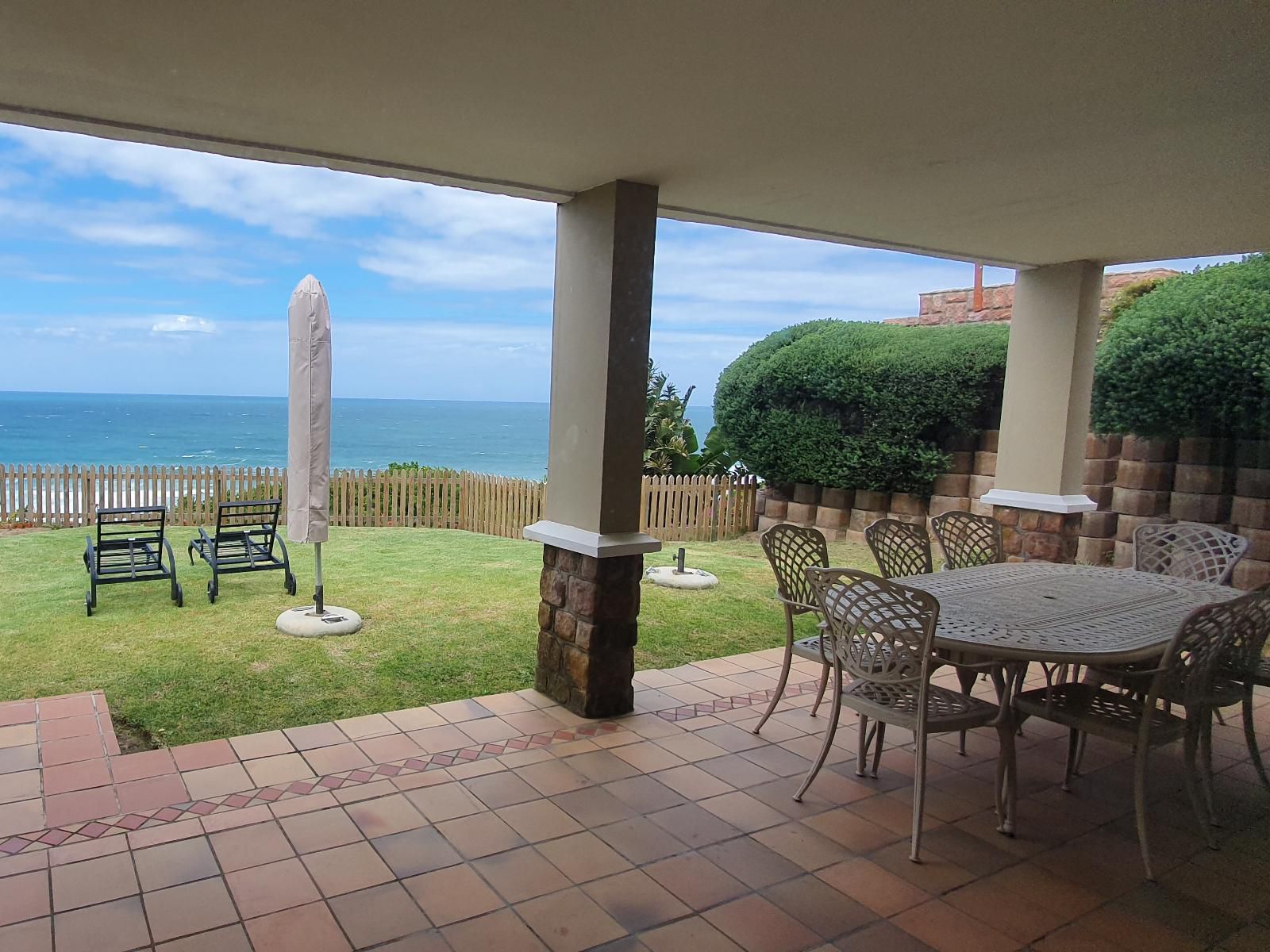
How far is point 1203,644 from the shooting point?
9.18ft

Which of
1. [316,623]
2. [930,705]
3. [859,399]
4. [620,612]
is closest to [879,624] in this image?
[930,705]

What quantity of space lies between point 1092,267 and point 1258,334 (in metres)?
1.44

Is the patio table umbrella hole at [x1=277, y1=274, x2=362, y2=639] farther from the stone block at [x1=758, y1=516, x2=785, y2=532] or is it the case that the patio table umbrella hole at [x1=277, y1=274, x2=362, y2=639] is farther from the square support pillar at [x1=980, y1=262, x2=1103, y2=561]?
the stone block at [x1=758, y1=516, x2=785, y2=532]

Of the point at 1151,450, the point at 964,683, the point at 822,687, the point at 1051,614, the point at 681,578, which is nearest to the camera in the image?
the point at 1051,614

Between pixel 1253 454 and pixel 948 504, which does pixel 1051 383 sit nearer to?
pixel 1253 454

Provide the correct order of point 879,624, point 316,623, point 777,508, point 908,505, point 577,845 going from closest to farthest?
point 577,845, point 879,624, point 316,623, point 908,505, point 777,508

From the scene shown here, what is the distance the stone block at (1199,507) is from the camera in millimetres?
6336

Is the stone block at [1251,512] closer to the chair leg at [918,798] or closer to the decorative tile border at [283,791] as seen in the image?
the chair leg at [918,798]

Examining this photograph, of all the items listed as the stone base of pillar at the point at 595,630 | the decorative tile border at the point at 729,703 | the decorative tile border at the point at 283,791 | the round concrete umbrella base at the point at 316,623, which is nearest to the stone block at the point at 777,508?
the decorative tile border at the point at 729,703

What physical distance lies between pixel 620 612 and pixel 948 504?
5.92 metres

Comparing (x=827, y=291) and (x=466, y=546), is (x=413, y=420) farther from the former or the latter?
(x=466, y=546)

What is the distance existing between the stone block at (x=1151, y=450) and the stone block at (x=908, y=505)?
91.5 inches

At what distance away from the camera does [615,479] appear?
383 cm

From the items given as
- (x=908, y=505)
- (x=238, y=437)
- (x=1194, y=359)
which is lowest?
(x=238, y=437)
